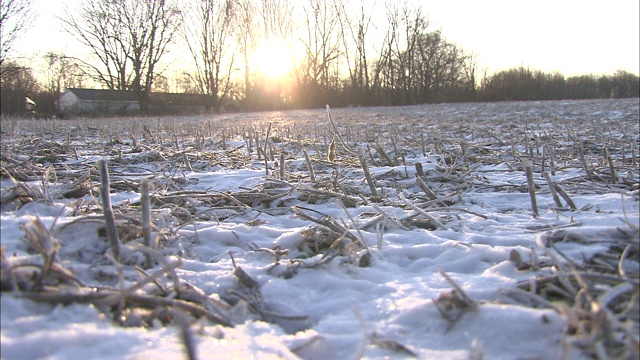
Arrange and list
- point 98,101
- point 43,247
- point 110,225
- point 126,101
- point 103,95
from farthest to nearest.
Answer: point 103,95 → point 98,101 → point 126,101 → point 110,225 → point 43,247

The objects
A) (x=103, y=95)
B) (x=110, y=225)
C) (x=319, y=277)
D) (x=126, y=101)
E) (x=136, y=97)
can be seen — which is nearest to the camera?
(x=110, y=225)

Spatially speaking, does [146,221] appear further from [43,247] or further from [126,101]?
[126,101]

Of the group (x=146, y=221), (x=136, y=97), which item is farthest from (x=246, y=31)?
(x=146, y=221)

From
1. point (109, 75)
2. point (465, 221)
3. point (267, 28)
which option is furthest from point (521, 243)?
point (109, 75)

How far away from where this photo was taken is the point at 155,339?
3.21 feet

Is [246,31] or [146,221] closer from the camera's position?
[146,221]

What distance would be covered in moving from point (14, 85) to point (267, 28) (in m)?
18.7

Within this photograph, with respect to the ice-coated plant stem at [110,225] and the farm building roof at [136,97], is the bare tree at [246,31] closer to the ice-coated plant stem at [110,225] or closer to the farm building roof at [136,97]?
the farm building roof at [136,97]

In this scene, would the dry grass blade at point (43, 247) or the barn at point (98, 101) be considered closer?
the dry grass blade at point (43, 247)

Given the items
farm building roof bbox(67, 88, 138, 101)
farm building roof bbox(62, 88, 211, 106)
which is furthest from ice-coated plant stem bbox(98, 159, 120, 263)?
farm building roof bbox(62, 88, 211, 106)

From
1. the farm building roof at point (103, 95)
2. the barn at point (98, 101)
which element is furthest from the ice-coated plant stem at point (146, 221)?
the farm building roof at point (103, 95)

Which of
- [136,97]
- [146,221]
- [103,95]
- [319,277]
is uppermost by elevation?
[103,95]

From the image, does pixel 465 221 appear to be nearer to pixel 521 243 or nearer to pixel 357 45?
pixel 521 243

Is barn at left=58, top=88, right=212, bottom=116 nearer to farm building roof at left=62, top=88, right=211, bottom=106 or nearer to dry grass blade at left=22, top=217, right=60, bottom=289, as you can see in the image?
farm building roof at left=62, top=88, right=211, bottom=106
